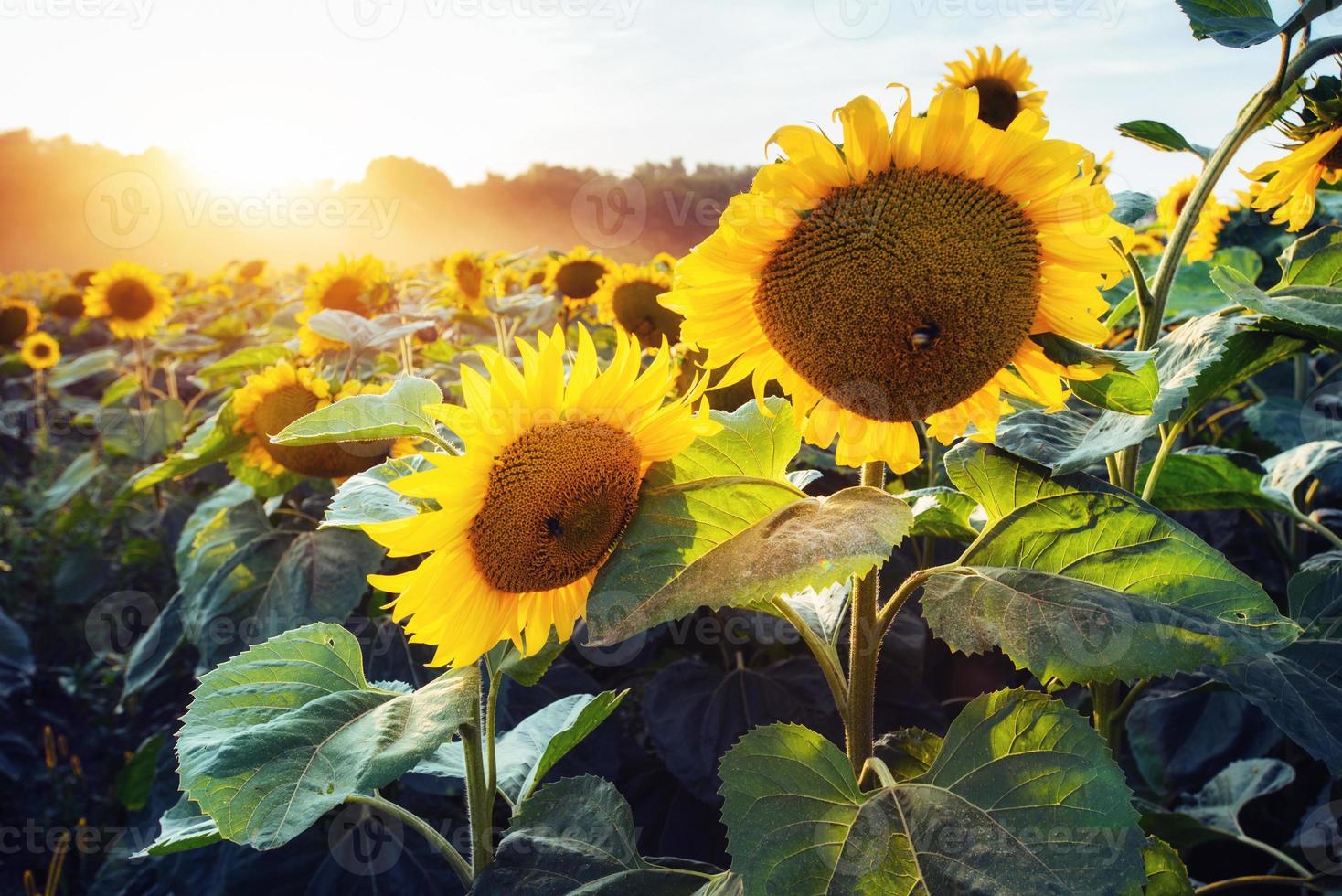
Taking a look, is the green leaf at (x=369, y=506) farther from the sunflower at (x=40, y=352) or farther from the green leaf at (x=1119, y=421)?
the sunflower at (x=40, y=352)

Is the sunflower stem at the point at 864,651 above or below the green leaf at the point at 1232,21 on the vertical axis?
below

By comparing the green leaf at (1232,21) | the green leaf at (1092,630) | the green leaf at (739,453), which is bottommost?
the green leaf at (1092,630)

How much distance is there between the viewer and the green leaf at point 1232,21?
44.3 inches

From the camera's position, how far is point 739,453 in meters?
1.06

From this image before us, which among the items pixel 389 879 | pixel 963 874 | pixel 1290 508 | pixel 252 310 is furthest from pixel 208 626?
pixel 252 310

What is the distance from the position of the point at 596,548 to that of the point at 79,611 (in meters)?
4.22

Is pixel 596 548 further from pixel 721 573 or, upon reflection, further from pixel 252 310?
pixel 252 310

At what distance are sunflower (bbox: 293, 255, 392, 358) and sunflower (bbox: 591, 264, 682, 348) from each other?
803mm

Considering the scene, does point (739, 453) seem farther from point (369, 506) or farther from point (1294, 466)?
point (1294, 466)

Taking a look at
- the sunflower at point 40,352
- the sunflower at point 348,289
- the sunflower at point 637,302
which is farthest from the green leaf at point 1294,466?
the sunflower at point 40,352

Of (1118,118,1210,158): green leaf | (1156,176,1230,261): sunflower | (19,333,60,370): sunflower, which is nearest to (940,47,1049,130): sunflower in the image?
(1156,176,1230,261): sunflower

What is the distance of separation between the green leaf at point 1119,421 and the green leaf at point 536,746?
0.61 metres

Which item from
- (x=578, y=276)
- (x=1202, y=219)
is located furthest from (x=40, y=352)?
(x=1202, y=219)

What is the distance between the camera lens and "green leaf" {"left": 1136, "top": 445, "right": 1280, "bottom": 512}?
1488 mm
